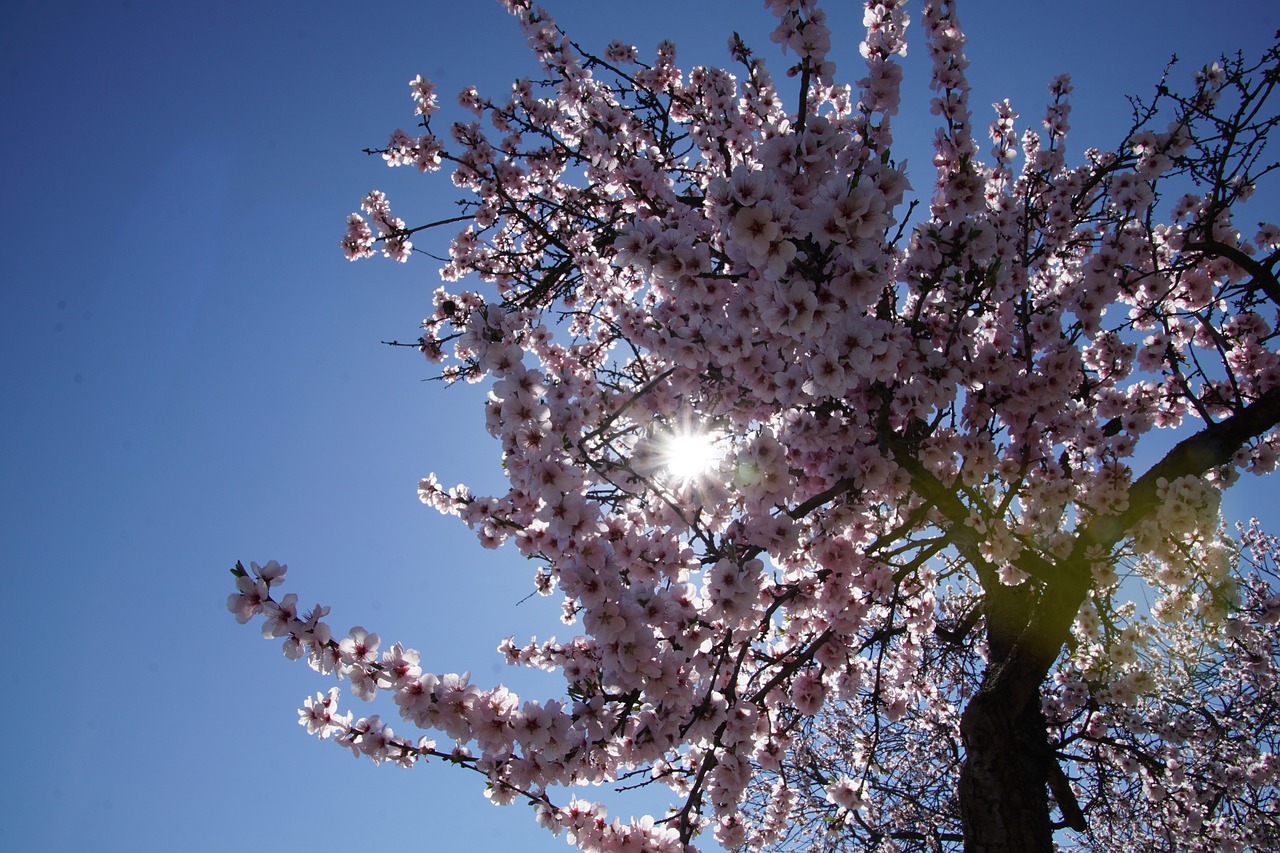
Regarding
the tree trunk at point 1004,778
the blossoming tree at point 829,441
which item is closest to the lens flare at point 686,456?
the blossoming tree at point 829,441

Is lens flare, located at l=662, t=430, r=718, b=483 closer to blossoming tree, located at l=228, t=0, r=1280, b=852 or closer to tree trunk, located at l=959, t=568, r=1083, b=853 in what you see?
blossoming tree, located at l=228, t=0, r=1280, b=852

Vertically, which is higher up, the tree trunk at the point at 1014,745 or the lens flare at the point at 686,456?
the lens flare at the point at 686,456

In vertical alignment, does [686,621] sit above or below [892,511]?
below

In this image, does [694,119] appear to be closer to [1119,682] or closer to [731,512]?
[731,512]

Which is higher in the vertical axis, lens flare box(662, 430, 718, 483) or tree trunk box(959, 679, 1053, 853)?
lens flare box(662, 430, 718, 483)

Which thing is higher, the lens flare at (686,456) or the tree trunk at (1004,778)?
the lens flare at (686,456)

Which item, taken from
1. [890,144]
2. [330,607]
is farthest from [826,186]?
[330,607]

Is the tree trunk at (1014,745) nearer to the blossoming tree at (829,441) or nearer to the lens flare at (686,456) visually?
the blossoming tree at (829,441)

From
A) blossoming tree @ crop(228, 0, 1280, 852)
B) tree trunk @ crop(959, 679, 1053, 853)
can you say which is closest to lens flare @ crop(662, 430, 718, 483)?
blossoming tree @ crop(228, 0, 1280, 852)

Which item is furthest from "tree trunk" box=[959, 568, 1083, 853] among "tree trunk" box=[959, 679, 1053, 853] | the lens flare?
the lens flare

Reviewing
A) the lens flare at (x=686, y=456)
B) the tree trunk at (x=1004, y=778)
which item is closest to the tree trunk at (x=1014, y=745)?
the tree trunk at (x=1004, y=778)

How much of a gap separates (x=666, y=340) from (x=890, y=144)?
1.68 meters

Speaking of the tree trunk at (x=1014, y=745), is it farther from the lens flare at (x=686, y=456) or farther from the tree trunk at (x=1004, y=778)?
the lens flare at (x=686, y=456)

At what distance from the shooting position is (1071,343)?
4320 millimetres
